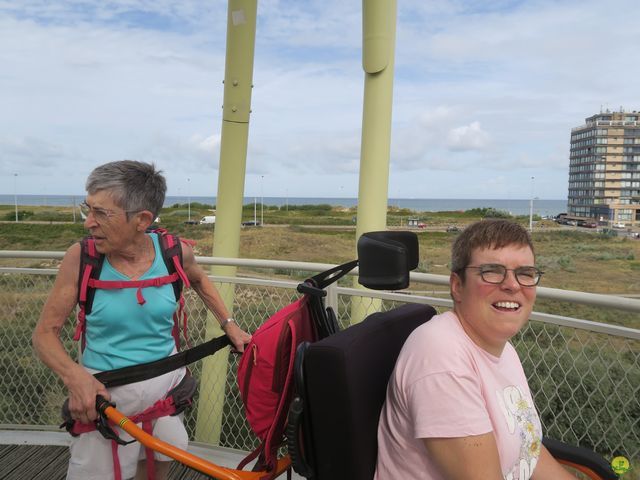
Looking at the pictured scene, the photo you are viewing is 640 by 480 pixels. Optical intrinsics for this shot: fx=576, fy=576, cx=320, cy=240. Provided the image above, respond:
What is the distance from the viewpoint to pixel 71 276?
1.67m

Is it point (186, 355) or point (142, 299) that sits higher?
point (142, 299)

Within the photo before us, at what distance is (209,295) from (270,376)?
2.37 ft

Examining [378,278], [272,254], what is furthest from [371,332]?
[272,254]

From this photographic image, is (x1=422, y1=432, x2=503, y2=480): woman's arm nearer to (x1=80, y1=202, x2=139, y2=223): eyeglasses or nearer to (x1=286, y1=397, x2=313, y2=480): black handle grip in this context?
(x1=286, y1=397, x2=313, y2=480): black handle grip

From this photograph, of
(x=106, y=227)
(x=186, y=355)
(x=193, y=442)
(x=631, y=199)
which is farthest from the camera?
(x=631, y=199)

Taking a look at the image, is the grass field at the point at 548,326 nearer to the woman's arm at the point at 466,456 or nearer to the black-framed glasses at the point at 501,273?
the black-framed glasses at the point at 501,273

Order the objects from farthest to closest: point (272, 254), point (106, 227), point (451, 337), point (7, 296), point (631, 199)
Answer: point (631, 199)
point (272, 254)
point (7, 296)
point (106, 227)
point (451, 337)

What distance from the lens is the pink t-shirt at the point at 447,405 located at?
1.26 m

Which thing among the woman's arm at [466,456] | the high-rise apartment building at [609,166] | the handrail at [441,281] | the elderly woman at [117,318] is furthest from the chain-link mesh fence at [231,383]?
the high-rise apartment building at [609,166]

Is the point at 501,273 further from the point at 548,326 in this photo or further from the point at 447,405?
the point at 548,326

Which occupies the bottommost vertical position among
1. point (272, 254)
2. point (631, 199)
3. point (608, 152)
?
point (272, 254)

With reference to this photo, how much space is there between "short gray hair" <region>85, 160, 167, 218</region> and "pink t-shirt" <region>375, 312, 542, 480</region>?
2.87 feet

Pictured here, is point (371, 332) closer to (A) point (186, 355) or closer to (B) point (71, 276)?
(A) point (186, 355)

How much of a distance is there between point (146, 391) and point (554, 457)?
131 centimetres
